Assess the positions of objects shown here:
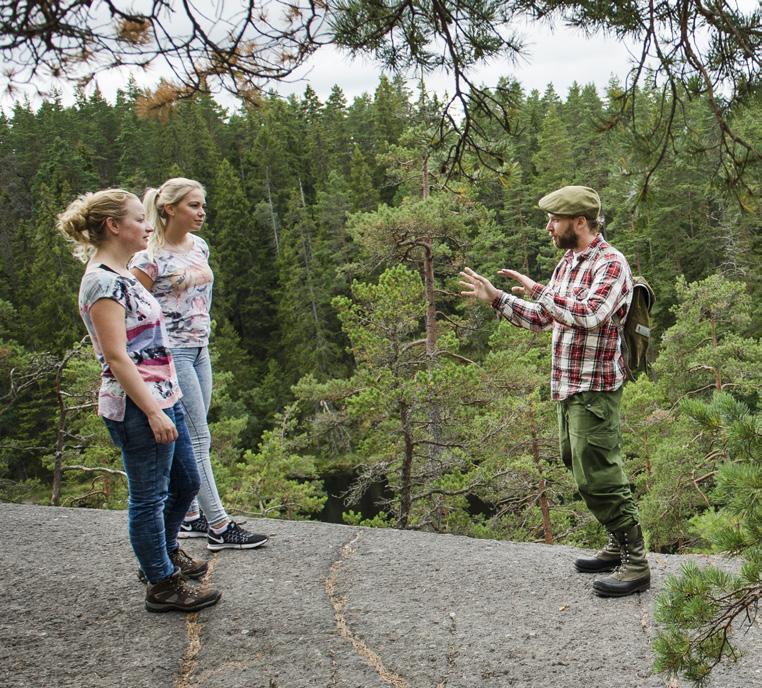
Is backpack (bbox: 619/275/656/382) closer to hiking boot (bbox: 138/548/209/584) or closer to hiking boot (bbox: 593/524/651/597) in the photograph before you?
hiking boot (bbox: 593/524/651/597)

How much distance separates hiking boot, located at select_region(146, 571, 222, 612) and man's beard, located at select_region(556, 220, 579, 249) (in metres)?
2.18

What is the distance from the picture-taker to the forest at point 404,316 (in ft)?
11.2

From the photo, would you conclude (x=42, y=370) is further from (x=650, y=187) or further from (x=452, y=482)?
(x=650, y=187)

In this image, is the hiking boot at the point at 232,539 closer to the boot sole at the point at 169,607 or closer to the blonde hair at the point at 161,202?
the boot sole at the point at 169,607

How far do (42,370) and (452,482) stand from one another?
644cm

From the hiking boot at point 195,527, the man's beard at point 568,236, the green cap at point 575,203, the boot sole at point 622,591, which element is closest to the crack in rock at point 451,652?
the boot sole at point 622,591

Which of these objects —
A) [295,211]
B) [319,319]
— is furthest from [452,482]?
[295,211]

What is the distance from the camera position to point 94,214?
255 centimetres

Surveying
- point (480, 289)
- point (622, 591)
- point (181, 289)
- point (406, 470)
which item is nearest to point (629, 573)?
point (622, 591)

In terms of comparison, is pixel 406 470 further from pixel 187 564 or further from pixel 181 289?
pixel 181 289

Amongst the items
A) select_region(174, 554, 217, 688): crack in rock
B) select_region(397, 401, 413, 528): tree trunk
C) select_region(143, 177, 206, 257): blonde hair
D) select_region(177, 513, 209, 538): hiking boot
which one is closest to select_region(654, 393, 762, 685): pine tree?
select_region(174, 554, 217, 688): crack in rock

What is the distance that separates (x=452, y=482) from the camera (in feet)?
37.2

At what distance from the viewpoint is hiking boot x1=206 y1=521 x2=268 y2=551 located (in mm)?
3621

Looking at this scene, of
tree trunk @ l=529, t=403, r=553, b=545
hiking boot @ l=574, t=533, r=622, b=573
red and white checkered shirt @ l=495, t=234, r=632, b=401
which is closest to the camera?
red and white checkered shirt @ l=495, t=234, r=632, b=401
